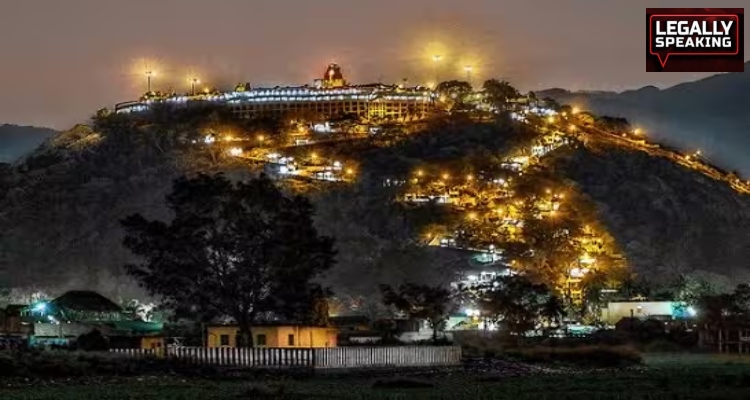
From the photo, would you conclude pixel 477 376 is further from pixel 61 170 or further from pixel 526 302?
pixel 61 170

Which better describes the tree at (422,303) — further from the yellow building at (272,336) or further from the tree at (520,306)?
the yellow building at (272,336)

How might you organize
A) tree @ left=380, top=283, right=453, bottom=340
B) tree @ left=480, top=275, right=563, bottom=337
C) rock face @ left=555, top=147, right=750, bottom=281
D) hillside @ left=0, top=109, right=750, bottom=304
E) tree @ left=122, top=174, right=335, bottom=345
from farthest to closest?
rock face @ left=555, top=147, right=750, bottom=281
hillside @ left=0, top=109, right=750, bottom=304
tree @ left=480, top=275, right=563, bottom=337
tree @ left=380, top=283, right=453, bottom=340
tree @ left=122, top=174, right=335, bottom=345

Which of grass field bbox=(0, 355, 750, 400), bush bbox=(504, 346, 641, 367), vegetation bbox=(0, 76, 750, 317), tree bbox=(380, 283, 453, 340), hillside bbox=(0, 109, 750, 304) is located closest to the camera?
grass field bbox=(0, 355, 750, 400)

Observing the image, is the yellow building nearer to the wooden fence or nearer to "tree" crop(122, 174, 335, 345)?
"tree" crop(122, 174, 335, 345)

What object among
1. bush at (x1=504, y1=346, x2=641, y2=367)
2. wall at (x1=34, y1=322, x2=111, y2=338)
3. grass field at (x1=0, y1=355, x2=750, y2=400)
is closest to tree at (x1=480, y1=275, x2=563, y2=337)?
bush at (x1=504, y1=346, x2=641, y2=367)

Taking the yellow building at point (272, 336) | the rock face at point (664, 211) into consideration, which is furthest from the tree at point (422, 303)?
the rock face at point (664, 211)
